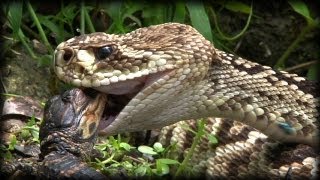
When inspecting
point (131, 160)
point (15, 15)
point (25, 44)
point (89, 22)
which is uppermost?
point (15, 15)

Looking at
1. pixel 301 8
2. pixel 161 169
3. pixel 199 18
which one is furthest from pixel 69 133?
pixel 301 8

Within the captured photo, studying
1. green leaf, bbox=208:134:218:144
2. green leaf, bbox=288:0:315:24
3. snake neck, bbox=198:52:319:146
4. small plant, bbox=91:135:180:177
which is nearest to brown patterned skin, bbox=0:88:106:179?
small plant, bbox=91:135:180:177

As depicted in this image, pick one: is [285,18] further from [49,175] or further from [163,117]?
[49,175]

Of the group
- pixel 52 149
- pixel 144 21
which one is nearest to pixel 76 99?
pixel 52 149

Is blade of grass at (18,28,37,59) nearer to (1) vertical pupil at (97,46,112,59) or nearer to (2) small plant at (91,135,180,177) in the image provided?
(2) small plant at (91,135,180,177)

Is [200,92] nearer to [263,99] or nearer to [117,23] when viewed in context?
[263,99]
